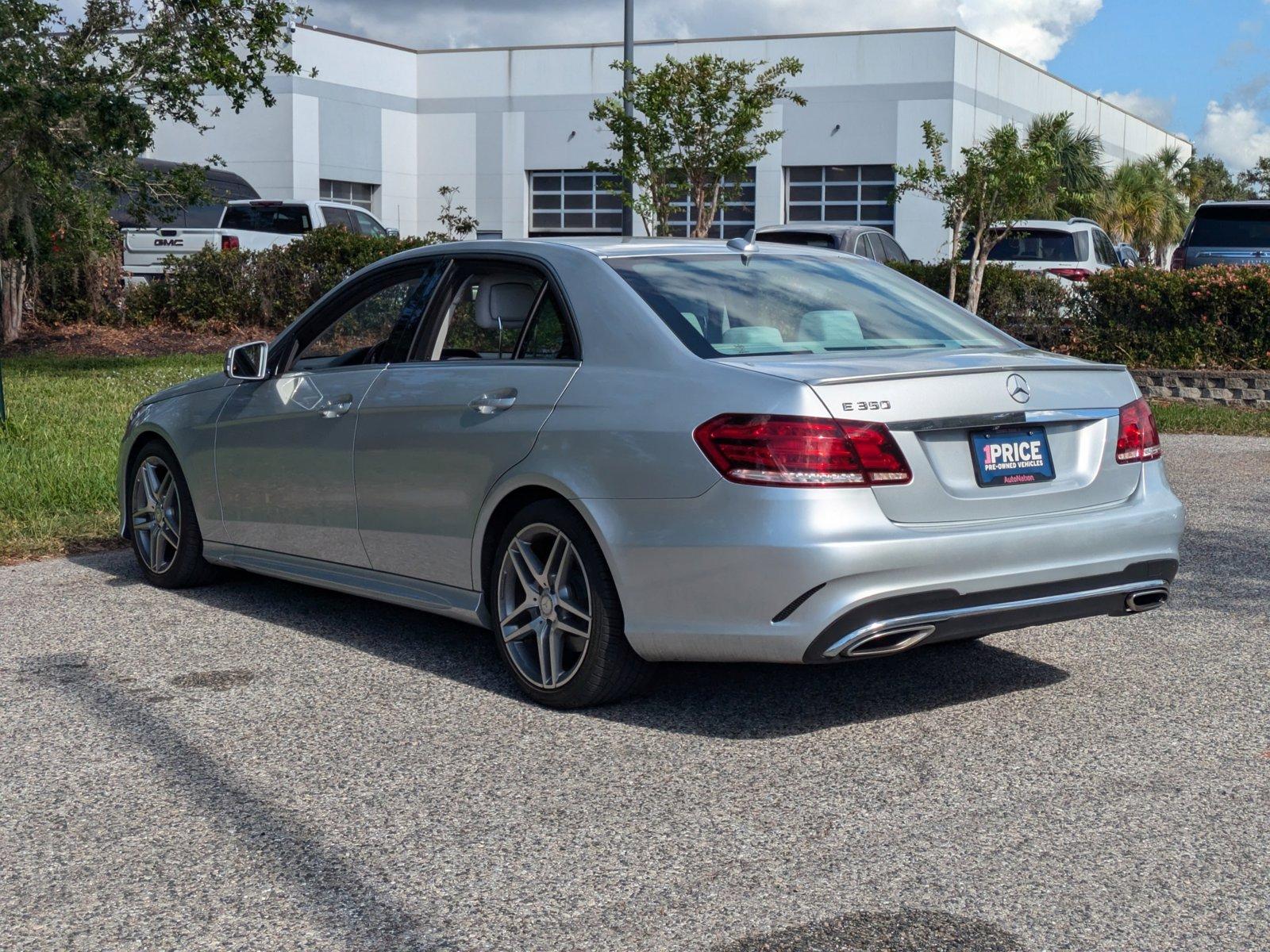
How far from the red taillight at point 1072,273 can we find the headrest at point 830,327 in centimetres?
1301

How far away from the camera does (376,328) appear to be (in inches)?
249

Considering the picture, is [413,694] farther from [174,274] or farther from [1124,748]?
[174,274]

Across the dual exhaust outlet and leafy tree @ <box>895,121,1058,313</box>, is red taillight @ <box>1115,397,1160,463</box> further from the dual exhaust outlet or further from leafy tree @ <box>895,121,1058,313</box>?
leafy tree @ <box>895,121,1058,313</box>

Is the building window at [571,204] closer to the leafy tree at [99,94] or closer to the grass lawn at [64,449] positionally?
the leafy tree at [99,94]

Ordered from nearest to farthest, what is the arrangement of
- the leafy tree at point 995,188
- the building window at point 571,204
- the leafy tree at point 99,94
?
the leafy tree at point 99,94 → the leafy tree at point 995,188 → the building window at point 571,204

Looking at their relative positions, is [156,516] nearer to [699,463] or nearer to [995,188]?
[699,463]

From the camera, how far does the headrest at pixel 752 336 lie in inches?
200

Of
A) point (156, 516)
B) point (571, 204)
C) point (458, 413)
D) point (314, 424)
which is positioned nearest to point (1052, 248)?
point (156, 516)

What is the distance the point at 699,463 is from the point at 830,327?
95cm

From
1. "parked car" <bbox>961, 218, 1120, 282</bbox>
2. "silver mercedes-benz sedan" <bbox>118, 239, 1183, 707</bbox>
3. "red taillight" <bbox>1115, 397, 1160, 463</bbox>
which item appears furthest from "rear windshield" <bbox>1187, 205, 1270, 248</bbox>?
"red taillight" <bbox>1115, 397, 1160, 463</bbox>

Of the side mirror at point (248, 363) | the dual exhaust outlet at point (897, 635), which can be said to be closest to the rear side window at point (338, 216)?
the side mirror at point (248, 363)

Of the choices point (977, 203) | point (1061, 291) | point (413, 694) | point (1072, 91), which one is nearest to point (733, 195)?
point (977, 203)

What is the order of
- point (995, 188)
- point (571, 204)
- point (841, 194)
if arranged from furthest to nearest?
point (571, 204) → point (841, 194) → point (995, 188)

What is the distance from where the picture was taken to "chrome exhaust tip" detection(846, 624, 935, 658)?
4555 millimetres
